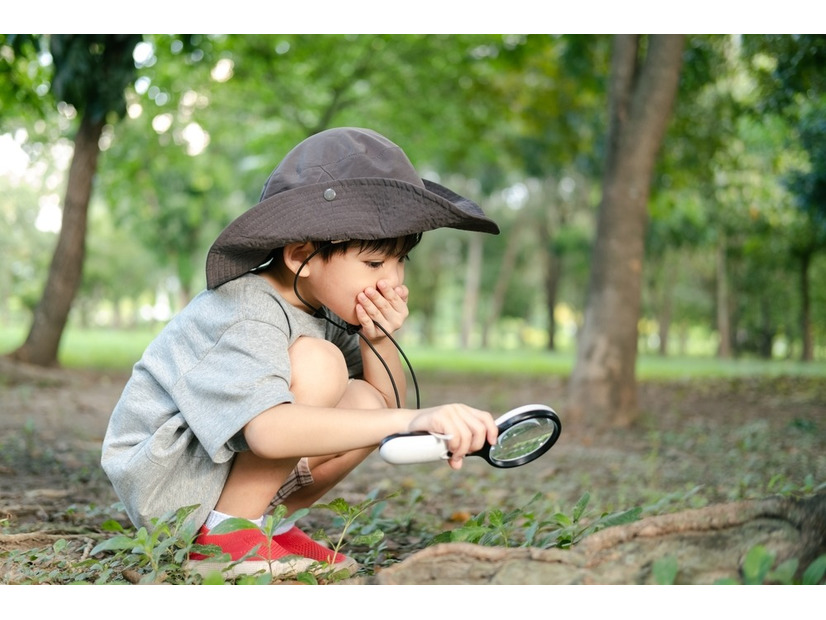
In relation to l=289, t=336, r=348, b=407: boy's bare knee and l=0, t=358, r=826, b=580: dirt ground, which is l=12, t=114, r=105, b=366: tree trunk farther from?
l=289, t=336, r=348, b=407: boy's bare knee

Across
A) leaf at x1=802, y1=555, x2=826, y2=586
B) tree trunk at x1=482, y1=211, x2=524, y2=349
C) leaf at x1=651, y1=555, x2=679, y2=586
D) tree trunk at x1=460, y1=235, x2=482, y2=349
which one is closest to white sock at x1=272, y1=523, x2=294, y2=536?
leaf at x1=651, y1=555, x2=679, y2=586

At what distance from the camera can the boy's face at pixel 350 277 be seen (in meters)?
2.12

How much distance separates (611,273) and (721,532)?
14.6ft

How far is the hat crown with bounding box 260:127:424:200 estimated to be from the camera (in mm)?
2088

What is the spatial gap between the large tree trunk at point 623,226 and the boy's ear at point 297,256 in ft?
14.3

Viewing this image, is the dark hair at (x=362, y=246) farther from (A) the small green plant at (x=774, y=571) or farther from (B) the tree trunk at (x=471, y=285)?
(B) the tree trunk at (x=471, y=285)

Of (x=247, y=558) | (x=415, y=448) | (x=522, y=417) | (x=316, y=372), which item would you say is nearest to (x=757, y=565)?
(x=522, y=417)

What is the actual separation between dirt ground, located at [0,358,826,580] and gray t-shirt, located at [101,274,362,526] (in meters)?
0.59

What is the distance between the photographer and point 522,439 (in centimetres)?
188

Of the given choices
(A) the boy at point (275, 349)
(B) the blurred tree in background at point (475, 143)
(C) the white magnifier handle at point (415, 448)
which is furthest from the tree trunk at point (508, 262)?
(C) the white magnifier handle at point (415, 448)

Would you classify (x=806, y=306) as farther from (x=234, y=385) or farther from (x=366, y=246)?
(x=234, y=385)

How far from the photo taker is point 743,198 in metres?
17.0
